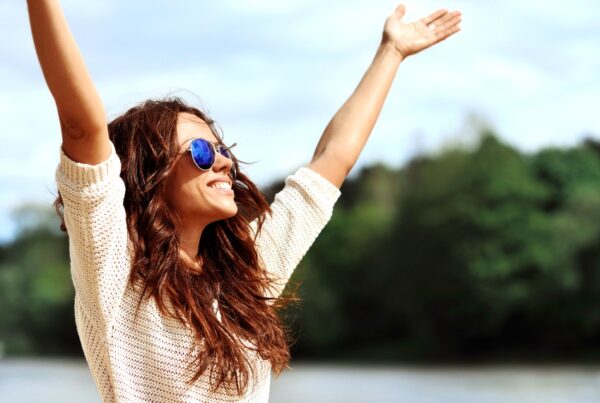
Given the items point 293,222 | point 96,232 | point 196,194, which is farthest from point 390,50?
point 96,232

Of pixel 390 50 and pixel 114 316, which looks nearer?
pixel 114 316

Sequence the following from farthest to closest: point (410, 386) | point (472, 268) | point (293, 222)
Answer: point (472, 268) < point (410, 386) < point (293, 222)

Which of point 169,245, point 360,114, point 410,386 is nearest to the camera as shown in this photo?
point 169,245

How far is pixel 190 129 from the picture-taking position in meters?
2.75

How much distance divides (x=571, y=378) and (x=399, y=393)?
6.96 m

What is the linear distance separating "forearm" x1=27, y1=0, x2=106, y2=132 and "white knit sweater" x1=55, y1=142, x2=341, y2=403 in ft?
0.40

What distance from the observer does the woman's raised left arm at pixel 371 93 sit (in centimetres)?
305

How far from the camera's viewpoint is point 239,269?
282 cm

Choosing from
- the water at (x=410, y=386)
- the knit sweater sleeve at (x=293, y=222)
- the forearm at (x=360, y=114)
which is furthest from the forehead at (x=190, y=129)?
the water at (x=410, y=386)

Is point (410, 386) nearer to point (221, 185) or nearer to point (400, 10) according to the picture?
point (400, 10)

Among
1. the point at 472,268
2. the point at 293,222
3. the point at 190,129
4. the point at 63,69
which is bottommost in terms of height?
the point at 472,268

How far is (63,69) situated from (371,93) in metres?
1.12

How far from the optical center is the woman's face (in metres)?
2.64

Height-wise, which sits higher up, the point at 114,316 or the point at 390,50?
the point at 390,50
